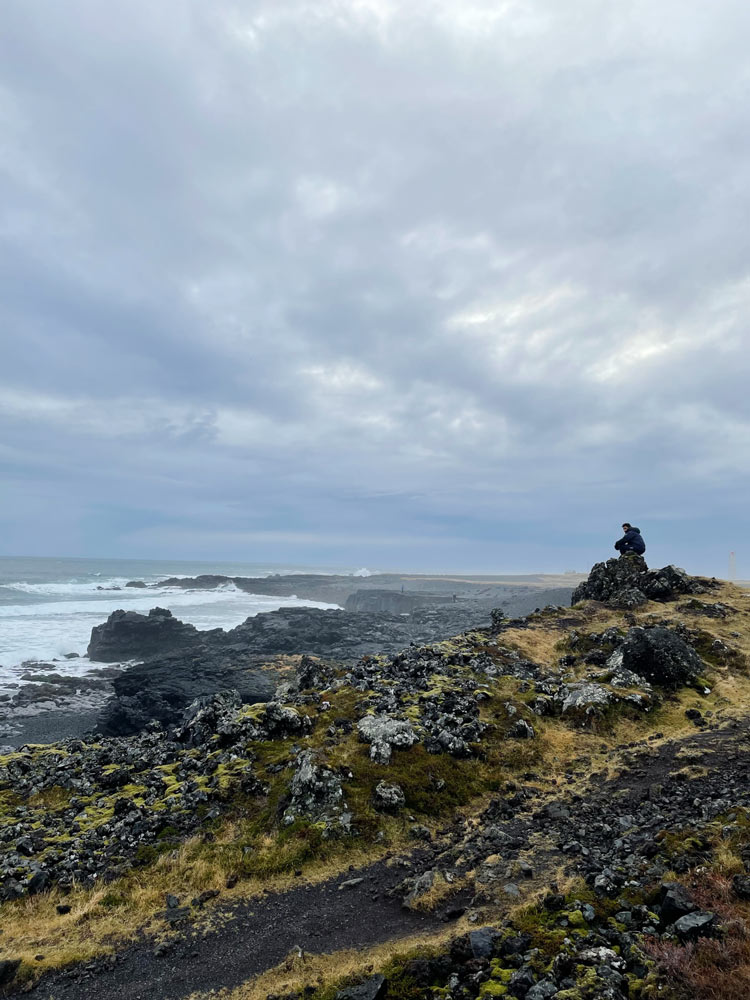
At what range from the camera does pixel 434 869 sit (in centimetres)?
1227

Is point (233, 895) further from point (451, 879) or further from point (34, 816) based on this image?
point (34, 816)

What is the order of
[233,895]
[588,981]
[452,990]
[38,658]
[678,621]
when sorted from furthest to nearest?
[38,658]
[678,621]
[233,895]
[452,990]
[588,981]

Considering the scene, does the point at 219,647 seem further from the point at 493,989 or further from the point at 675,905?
the point at 675,905

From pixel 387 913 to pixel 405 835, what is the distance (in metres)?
3.22

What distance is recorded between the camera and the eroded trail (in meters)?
9.91

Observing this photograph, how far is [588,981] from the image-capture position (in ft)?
22.4

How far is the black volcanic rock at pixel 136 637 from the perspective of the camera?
65188 millimetres

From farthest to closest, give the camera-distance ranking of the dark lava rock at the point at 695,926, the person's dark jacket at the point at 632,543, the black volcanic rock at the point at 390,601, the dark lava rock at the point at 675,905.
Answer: the black volcanic rock at the point at 390,601, the person's dark jacket at the point at 632,543, the dark lava rock at the point at 675,905, the dark lava rock at the point at 695,926

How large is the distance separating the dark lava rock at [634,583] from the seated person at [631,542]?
532 millimetres

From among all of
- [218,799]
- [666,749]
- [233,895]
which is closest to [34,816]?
[218,799]

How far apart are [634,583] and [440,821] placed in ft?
90.4

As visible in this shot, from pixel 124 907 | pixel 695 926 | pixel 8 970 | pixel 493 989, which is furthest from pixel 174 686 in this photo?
pixel 695 926

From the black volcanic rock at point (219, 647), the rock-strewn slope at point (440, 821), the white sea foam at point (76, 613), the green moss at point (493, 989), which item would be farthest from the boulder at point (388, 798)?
the white sea foam at point (76, 613)

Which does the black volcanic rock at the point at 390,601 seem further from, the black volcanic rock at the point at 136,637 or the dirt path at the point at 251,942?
the dirt path at the point at 251,942
